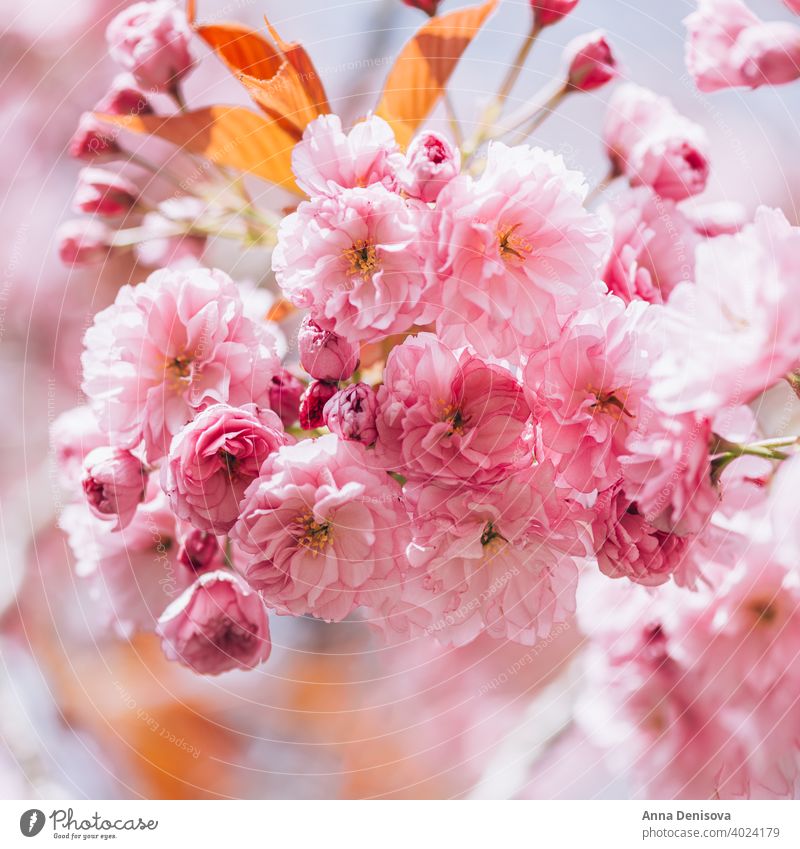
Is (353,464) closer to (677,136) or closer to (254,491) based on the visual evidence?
(254,491)

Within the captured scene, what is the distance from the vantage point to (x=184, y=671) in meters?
0.57

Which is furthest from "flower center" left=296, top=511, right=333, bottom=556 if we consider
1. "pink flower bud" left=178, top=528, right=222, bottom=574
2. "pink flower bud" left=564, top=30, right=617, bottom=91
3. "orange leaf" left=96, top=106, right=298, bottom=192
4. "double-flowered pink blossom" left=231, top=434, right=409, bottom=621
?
"pink flower bud" left=564, top=30, right=617, bottom=91

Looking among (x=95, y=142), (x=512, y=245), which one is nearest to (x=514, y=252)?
(x=512, y=245)

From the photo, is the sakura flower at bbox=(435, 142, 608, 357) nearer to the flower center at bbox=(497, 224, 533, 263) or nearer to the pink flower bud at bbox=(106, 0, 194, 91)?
the flower center at bbox=(497, 224, 533, 263)

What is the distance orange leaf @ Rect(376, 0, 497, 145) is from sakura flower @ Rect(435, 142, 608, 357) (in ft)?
0.42

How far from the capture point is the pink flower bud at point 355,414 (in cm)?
38

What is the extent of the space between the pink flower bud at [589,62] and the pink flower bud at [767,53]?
0.09 metres

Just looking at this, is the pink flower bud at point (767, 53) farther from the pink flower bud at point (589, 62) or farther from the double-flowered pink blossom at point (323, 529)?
the double-flowered pink blossom at point (323, 529)

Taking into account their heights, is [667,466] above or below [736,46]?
below

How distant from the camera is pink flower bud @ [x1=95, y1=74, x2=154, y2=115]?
52 centimetres

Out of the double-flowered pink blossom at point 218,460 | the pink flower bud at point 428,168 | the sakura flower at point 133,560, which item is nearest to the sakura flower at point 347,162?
the pink flower bud at point 428,168

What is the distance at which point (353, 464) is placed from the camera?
0.40m

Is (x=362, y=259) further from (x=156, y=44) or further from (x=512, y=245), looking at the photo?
(x=156, y=44)

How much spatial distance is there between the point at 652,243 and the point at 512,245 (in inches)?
5.6
